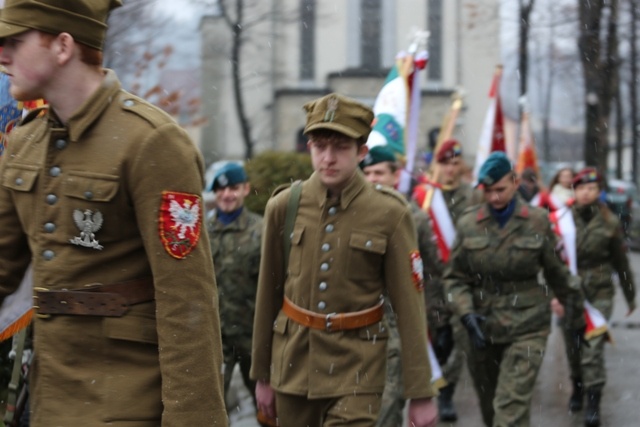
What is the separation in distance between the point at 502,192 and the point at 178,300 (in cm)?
432

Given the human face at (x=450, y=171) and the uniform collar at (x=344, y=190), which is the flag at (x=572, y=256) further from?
the uniform collar at (x=344, y=190)

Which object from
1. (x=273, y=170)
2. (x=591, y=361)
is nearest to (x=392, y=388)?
(x=591, y=361)

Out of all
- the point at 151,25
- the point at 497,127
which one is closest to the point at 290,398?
the point at 497,127

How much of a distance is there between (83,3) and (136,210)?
0.53m

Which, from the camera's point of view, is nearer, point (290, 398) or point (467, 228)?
point (290, 398)

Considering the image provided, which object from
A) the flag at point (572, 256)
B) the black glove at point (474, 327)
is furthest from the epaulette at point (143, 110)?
the flag at point (572, 256)

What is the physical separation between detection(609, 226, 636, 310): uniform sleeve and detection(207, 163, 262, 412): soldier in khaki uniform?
341cm

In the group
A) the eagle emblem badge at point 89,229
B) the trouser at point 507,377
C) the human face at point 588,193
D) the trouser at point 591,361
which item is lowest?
the trouser at point 591,361

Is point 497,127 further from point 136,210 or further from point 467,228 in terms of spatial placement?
point 136,210

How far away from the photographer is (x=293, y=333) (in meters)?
5.22

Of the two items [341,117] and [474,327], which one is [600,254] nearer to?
[474,327]

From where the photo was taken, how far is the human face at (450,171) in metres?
10.5

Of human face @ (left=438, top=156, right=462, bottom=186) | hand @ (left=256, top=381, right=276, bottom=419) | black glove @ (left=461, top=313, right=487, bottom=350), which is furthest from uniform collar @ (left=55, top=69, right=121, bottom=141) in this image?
human face @ (left=438, top=156, right=462, bottom=186)

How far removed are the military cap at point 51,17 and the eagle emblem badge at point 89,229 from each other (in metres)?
0.43
